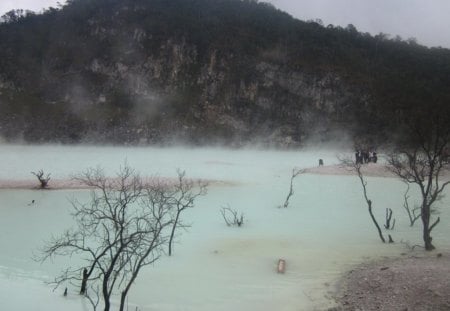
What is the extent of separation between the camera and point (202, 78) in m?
121

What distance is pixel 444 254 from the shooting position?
1552cm

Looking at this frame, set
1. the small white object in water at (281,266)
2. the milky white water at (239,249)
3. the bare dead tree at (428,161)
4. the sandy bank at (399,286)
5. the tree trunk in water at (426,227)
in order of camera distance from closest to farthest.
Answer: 1. the sandy bank at (399,286)
2. the milky white water at (239,249)
3. the small white object in water at (281,266)
4. the tree trunk in water at (426,227)
5. the bare dead tree at (428,161)

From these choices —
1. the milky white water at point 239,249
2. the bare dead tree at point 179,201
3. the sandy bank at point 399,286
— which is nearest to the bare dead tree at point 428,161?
the milky white water at point 239,249

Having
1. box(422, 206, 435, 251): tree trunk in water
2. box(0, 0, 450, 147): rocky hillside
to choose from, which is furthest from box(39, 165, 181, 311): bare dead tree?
box(0, 0, 450, 147): rocky hillside

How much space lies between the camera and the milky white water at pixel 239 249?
12.7 meters

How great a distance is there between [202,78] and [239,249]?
106253mm

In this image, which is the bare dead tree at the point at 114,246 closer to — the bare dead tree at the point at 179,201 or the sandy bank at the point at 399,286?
the bare dead tree at the point at 179,201

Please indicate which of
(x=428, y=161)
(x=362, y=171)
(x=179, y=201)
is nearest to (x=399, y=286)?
(x=179, y=201)

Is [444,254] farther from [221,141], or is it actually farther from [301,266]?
[221,141]

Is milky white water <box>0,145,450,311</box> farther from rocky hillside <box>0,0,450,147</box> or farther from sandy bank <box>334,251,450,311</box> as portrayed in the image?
rocky hillside <box>0,0,450,147</box>

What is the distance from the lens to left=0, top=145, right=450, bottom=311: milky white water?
12656 mm

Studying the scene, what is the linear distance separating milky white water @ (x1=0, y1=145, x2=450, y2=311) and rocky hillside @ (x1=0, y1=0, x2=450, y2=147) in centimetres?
7634

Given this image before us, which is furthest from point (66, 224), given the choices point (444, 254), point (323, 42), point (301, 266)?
point (323, 42)

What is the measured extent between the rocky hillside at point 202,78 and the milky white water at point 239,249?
76.3 meters
